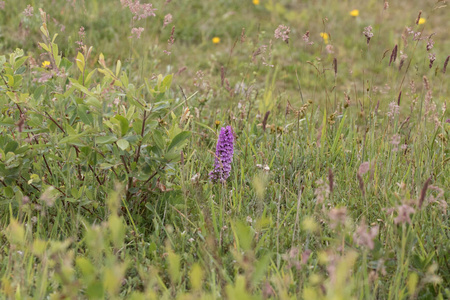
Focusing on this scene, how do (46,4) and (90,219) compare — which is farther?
(46,4)

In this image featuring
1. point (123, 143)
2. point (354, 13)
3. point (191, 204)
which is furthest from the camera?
point (354, 13)

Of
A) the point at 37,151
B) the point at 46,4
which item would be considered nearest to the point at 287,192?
the point at 37,151

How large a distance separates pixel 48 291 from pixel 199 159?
1.19 meters

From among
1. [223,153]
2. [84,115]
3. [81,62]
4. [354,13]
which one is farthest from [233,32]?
[84,115]

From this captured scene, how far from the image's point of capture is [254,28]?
5.71 metres

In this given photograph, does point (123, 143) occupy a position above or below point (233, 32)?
above

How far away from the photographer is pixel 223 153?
2305 mm

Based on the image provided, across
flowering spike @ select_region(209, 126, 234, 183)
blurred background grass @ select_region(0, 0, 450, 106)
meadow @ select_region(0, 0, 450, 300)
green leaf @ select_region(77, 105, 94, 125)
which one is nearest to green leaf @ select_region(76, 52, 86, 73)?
meadow @ select_region(0, 0, 450, 300)

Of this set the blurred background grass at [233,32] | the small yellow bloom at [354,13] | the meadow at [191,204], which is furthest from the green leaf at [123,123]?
the small yellow bloom at [354,13]

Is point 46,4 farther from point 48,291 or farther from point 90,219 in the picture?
point 48,291

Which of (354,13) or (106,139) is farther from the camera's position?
(354,13)

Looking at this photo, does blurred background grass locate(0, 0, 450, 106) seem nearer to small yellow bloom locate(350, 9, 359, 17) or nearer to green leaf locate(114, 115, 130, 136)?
small yellow bloom locate(350, 9, 359, 17)

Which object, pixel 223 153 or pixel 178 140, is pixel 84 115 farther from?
pixel 223 153

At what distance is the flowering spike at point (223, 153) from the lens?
2.25m
